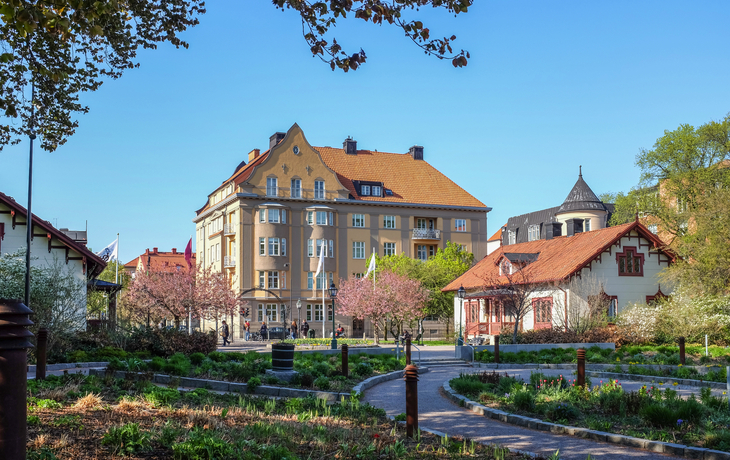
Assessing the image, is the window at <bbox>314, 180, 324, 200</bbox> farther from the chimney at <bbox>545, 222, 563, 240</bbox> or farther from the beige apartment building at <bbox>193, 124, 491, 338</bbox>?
the chimney at <bbox>545, 222, 563, 240</bbox>

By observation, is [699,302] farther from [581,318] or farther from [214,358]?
[214,358]

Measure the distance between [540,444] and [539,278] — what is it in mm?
31771

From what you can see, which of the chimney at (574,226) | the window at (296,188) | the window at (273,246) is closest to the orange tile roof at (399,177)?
the window at (296,188)

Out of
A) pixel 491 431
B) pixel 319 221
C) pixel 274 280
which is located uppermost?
pixel 319 221

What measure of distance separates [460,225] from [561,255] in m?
26.4

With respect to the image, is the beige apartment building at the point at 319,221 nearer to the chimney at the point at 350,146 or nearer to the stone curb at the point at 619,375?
the chimney at the point at 350,146

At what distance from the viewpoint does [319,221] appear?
62.6 metres

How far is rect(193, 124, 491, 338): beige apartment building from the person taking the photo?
60.2m

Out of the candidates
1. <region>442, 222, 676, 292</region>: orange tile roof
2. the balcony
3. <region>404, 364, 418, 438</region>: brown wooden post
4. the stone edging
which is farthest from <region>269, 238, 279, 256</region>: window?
<region>404, 364, 418, 438</region>: brown wooden post

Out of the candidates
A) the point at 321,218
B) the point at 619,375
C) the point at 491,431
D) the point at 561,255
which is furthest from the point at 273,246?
the point at 491,431

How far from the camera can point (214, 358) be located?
20422 millimetres

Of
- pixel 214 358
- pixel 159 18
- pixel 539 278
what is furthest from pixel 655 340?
pixel 159 18

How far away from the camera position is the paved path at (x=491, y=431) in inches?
360

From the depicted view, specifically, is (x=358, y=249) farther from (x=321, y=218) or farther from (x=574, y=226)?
(x=574, y=226)
